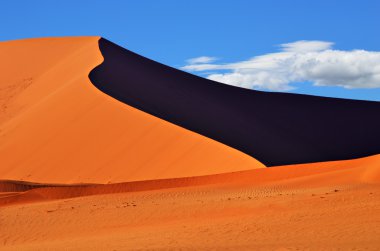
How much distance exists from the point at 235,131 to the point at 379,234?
14604mm

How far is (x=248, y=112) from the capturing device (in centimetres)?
2994

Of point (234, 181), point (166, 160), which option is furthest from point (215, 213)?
point (166, 160)

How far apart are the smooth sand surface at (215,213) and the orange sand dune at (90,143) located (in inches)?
67.8

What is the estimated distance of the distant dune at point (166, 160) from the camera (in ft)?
35.8

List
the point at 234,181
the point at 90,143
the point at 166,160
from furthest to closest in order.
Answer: the point at 90,143, the point at 166,160, the point at 234,181

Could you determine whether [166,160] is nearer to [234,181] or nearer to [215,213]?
[234,181]

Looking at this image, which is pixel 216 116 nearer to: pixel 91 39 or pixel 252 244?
pixel 91 39

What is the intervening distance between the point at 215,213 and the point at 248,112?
700 inches

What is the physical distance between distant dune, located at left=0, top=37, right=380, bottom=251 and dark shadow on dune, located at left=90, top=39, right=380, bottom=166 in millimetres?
113

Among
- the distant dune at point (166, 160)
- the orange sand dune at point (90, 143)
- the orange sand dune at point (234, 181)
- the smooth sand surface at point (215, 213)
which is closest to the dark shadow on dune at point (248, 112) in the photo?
the distant dune at point (166, 160)

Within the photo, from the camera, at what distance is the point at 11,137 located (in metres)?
22.5

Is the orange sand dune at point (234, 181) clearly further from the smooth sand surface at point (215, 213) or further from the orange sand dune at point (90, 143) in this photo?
the orange sand dune at point (90, 143)

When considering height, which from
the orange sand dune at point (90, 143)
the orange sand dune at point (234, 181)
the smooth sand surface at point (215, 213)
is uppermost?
the orange sand dune at point (90, 143)

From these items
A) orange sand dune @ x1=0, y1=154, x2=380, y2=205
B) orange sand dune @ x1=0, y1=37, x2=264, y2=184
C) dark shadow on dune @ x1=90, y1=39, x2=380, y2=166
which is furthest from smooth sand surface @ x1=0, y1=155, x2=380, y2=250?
dark shadow on dune @ x1=90, y1=39, x2=380, y2=166
